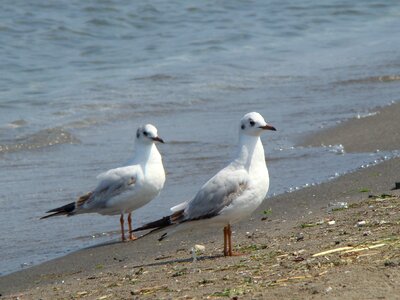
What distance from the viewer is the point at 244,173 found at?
675 cm

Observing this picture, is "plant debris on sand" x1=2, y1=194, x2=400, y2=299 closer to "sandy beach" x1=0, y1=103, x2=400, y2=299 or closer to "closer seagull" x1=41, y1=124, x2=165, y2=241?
"sandy beach" x1=0, y1=103, x2=400, y2=299

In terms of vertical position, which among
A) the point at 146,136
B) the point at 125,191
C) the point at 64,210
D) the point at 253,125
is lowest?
the point at 64,210

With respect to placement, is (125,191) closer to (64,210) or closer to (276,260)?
(64,210)

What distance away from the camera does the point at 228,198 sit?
263 inches

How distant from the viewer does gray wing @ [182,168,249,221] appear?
6688 mm

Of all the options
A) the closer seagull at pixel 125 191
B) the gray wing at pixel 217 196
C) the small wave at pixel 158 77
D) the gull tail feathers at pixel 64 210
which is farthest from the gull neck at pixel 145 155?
the small wave at pixel 158 77

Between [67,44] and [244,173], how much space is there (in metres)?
13.0

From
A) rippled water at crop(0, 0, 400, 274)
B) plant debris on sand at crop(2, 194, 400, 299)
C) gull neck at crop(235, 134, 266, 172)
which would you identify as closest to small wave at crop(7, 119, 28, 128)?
rippled water at crop(0, 0, 400, 274)

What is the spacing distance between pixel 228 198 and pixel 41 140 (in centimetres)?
570

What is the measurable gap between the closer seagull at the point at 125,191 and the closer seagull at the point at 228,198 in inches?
62.6

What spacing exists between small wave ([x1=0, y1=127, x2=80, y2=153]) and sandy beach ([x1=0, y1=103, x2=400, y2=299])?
4001 mm

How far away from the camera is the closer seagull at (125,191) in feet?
27.6

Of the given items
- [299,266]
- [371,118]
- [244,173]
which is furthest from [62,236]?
[371,118]

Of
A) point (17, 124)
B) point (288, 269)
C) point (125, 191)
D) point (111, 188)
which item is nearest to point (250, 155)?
point (288, 269)
